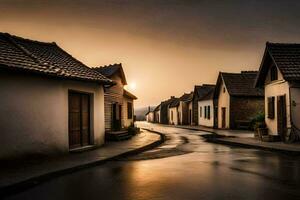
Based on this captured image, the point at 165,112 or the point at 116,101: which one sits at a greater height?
the point at 116,101

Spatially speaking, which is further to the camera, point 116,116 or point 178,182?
point 116,116

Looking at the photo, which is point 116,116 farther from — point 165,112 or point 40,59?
point 165,112

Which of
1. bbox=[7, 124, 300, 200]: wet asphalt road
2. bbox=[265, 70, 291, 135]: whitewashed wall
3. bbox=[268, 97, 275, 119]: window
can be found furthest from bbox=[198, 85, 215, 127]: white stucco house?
→ bbox=[7, 124, 300, 200]: wet asphalt road

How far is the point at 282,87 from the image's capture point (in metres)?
19.8

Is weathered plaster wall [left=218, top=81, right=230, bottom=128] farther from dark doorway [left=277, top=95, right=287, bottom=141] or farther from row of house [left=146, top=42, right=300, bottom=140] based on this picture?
dark doorway [left=277, top=95, right=287, bottom=141]

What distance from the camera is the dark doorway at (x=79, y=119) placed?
48.5 feet

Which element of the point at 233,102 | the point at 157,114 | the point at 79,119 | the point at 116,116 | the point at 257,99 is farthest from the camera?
the point at 157,114

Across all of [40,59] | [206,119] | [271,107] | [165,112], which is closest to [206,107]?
[206,119]

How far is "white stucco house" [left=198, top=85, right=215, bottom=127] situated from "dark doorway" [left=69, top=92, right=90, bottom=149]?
25.9m

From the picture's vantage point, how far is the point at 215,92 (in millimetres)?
38906

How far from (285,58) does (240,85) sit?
1545 centimetres

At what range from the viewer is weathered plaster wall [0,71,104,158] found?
1129 centimetres

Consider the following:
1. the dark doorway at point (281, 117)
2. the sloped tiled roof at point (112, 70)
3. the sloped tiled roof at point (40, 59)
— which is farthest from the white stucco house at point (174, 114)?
the sloped tiled roof at point (40, 59)

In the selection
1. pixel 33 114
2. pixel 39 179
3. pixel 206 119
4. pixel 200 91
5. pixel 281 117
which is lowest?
pixel 39 179
